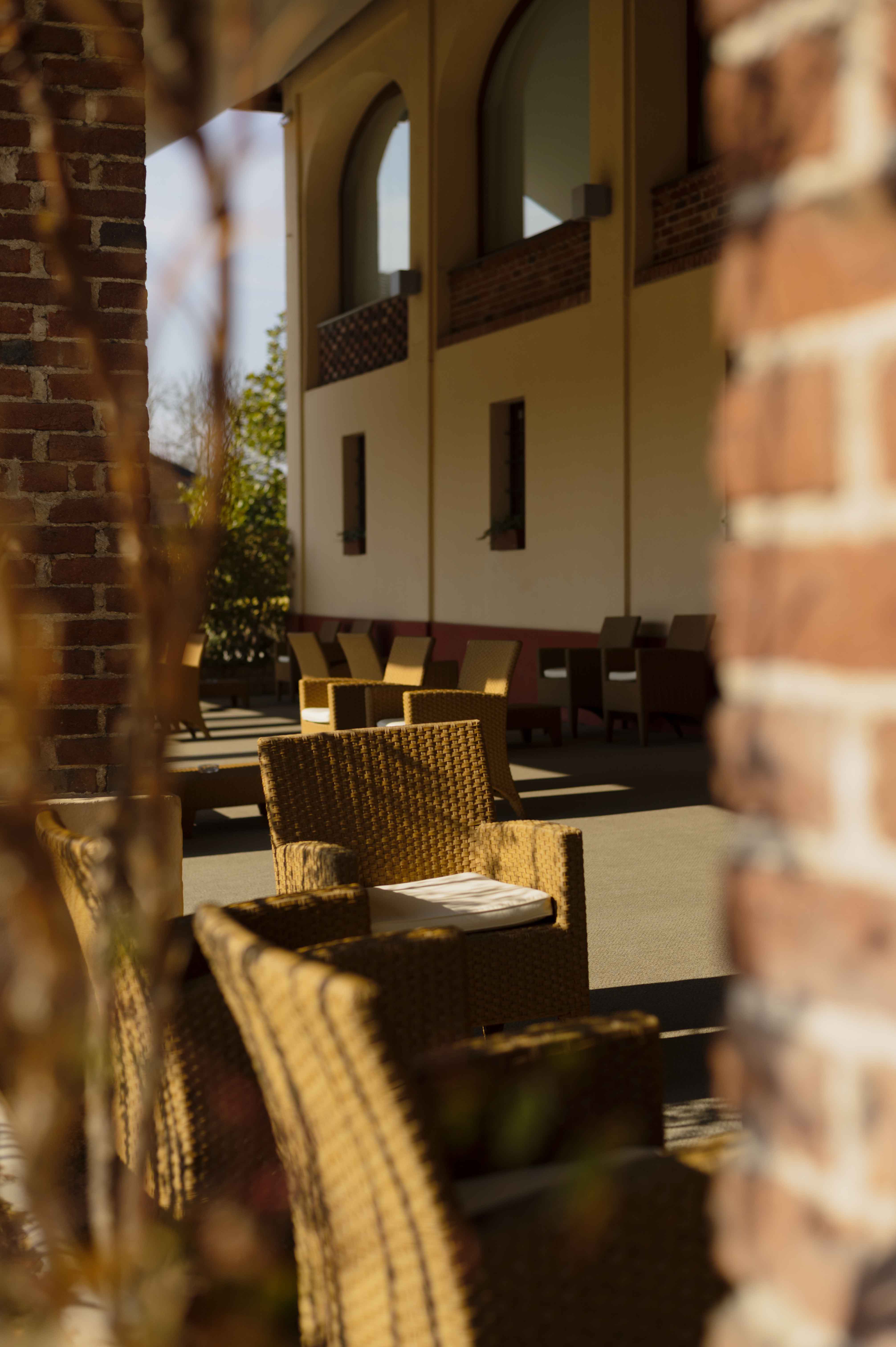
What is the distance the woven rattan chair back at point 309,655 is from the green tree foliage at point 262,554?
2264 millimetres

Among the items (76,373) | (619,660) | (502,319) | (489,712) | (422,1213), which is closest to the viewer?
(422,1213)

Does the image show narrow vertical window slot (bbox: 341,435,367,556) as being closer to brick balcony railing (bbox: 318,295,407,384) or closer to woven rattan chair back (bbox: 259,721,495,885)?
brick balcony railing (bbox: 318,295,407,384)

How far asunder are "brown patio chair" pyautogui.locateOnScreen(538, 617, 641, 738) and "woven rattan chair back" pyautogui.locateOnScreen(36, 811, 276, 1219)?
26.3 ft

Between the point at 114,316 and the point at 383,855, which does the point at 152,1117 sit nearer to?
the point at 114,316

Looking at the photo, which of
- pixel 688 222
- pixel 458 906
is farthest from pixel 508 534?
pixel 458 906

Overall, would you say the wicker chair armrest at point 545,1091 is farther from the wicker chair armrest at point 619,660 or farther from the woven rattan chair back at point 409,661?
the wicker chair armrest at point 619,660

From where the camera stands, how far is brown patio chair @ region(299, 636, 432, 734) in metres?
7.43

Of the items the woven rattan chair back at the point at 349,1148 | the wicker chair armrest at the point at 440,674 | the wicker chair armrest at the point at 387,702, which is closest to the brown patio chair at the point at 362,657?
the wicker chair armrest at the point at 440,674

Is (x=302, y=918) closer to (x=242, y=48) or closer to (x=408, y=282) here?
(x=242, y=48)

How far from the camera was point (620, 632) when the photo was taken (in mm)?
10750

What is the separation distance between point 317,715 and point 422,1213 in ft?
23.8

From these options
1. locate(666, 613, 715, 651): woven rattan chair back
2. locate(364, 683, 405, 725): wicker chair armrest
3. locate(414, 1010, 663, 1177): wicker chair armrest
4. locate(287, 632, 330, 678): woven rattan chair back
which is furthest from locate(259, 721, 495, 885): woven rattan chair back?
locate(287, 632, 330, 678): woven rattan chair back

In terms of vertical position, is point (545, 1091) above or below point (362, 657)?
below

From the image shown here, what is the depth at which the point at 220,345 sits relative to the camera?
0.62 m
